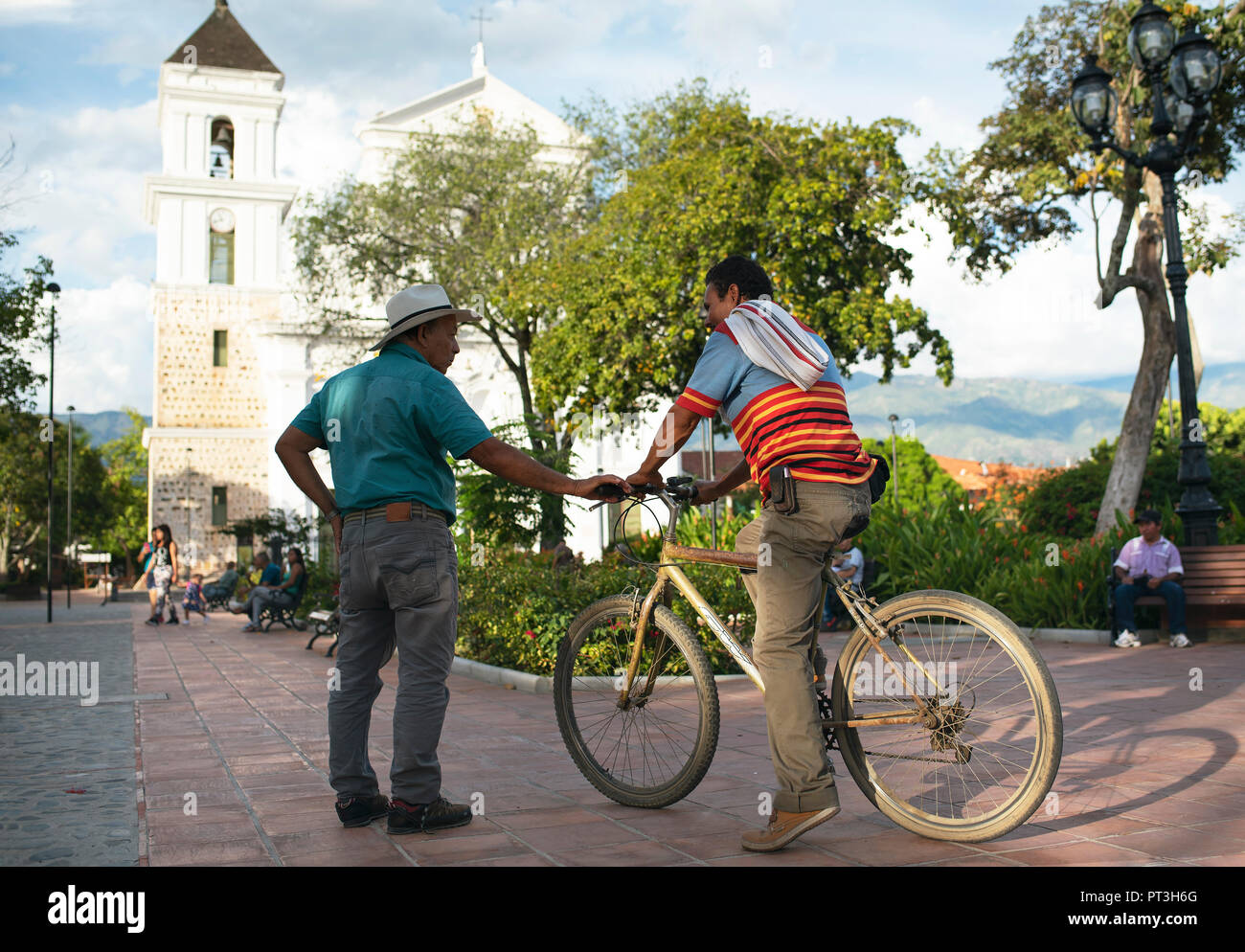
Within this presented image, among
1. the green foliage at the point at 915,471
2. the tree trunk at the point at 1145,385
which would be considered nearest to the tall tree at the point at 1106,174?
the tree trunk at the point at 1145,385

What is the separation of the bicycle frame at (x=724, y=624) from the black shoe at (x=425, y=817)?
0.85 metres

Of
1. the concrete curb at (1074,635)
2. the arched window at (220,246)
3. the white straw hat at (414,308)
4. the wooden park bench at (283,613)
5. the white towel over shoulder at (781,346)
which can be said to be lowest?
the wooden park bench at (283,613)

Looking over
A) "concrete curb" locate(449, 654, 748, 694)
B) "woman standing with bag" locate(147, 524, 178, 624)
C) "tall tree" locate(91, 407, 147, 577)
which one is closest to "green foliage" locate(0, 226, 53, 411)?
"woman standing with bag" locate(147, 524, 178, 624)

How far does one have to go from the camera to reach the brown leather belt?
13.8 ft

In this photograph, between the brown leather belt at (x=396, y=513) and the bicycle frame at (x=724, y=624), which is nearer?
the bicycle frame at (x=724, y=624)

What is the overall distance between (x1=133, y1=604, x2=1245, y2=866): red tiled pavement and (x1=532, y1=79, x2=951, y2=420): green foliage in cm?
1263

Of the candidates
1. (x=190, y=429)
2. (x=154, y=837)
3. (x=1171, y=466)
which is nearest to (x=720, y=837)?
(x=154, y=837)

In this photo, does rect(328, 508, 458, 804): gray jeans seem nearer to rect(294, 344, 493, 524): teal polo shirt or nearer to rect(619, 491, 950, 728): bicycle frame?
rect(294, 344, 493, 524): teal polo shirt

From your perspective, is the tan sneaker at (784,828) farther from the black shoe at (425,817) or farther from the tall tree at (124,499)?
the tall tree at (124,499)

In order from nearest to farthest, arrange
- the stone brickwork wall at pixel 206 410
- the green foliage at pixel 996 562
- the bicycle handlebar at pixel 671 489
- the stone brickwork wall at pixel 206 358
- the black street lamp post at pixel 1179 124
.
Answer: the bicycle handlebar at pixel 671 489 < the black street lamp post at pixel 1179 124 < the green foliage at pixel 996 562 < the stone brickwork wall at pixel 206 410 < the stone brickwork wall at pixel 206 358

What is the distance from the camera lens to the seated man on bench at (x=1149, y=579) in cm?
1123

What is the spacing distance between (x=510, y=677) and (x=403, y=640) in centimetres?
499
